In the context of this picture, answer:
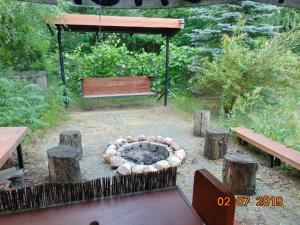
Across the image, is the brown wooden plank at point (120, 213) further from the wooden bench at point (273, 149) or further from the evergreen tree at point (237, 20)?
the evergreen tree at point (237, 20)

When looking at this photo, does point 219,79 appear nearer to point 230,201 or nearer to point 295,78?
point 295,78

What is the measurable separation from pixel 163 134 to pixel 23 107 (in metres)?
2.53

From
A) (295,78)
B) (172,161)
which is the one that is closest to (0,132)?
(172,161)

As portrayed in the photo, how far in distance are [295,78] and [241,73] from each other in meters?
1.19

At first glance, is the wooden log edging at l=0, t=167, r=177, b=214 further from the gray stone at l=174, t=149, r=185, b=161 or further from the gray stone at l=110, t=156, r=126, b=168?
the gray stone at l=174, t=149, r=185, b=161

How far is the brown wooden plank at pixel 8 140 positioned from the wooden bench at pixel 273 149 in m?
3.09

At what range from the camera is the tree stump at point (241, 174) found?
2.70m

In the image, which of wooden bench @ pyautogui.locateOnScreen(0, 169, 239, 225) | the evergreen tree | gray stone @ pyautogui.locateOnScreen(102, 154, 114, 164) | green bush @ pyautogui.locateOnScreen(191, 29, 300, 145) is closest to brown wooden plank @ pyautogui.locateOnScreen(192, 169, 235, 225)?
wooden bench @ pyautogui.locateOnScreen(0, 169, 239, 225)

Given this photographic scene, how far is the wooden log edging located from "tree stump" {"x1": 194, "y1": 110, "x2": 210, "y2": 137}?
11.7 feet

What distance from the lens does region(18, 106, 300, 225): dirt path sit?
8.27 ft

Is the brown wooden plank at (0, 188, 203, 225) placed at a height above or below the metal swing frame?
below

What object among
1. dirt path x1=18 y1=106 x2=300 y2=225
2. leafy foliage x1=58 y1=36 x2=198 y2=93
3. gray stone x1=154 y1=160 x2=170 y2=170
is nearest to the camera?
dirt path x1=18 y1=106 x2=300 y2=225

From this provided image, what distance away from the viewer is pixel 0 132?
298 centimetres

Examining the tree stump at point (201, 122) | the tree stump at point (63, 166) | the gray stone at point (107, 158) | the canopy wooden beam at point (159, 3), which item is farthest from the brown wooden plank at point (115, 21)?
the canopy wooden beam at point (159, 3)
